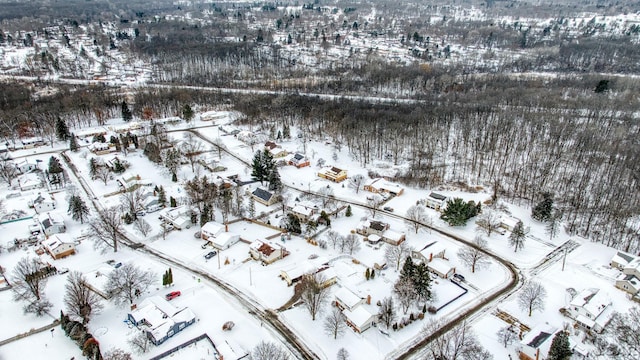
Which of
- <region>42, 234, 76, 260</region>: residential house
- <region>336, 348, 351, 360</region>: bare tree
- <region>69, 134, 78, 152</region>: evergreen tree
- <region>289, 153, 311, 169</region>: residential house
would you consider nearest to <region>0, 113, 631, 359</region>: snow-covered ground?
<region>336, 348, 351, 360</region>: bare tree

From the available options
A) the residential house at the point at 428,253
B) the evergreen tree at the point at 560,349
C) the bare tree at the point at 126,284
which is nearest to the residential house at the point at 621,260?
the residential house at the point at 428,253

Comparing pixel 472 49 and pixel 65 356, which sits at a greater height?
pixel 472 49

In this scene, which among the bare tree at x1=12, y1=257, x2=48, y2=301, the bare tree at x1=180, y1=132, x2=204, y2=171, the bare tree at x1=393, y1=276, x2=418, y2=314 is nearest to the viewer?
the bare tree at x1=393, y1=276, x2=418, y2=314

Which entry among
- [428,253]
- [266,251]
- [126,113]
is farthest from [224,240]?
[126,113]

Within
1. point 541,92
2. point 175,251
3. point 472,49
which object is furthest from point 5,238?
point 472,49

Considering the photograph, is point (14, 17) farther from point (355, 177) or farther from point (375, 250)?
point (375, 250)

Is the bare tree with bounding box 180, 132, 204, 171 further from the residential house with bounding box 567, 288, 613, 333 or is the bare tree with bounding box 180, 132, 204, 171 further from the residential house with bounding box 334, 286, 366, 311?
the residential house with bounding box 567, 288, 613, 333

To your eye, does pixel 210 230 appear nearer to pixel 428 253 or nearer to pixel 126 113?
pixel 428 253
